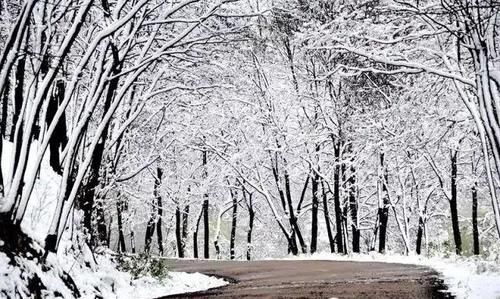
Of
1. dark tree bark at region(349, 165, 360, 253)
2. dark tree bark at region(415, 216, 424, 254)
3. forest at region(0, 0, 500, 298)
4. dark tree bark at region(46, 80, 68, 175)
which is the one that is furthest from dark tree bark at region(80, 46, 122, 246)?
dark tree bark at region(415, 216, 424, 254)

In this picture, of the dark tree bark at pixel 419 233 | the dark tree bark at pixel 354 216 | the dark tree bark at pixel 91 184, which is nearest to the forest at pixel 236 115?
the dark tree bark at pixel 91 184

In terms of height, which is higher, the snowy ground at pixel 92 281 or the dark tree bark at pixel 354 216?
the dark tree bark at pixel 354 216

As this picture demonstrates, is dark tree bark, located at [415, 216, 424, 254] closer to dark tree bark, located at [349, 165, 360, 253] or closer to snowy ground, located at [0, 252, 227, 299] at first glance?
dark tree bark, located at [349, 165, 360, 253]

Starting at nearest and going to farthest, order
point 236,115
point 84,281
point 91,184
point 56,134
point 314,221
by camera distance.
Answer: point 84,281
point 56,134
point 91,184
point 314,221
point 236,115

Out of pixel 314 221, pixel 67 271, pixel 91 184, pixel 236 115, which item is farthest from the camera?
pixel 236 115

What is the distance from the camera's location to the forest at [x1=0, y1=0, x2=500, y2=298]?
358 inches

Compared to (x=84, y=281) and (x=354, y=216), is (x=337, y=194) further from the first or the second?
(x=84, y=281)

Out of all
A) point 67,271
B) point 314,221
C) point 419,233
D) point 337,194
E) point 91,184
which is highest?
point 337,194

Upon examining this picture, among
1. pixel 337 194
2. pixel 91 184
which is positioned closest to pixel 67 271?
pixel 91 184

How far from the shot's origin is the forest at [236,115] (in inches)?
358

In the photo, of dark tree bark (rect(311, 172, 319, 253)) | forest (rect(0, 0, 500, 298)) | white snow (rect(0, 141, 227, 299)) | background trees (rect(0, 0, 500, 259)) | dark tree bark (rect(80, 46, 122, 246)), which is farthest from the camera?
dark tree bark (rect(311, 172, 319, 253))

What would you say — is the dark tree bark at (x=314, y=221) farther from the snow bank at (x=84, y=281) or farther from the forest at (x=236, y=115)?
the snow bank at (x=84, y=281)

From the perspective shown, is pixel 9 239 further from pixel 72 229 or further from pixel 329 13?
pixel 329 13

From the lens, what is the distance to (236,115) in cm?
3195
